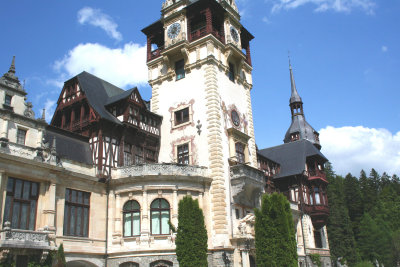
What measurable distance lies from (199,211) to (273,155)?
2896cm

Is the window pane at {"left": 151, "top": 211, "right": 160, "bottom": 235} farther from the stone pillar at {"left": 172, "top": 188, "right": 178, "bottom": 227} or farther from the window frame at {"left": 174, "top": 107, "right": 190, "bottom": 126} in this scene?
the window frame at {"left": 174, "top": 107, "right": 190, "bottom": 126}

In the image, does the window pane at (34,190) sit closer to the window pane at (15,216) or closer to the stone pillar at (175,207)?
the window pane at (15,216)

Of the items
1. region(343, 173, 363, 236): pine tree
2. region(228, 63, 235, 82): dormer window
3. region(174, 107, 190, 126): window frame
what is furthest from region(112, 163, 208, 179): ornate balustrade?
region(343, 173, 363, 236): pine tree

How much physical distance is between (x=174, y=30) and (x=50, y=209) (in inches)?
736

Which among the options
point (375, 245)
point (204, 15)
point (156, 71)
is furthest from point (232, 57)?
point (375, 245)

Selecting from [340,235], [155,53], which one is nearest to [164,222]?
[155,53]

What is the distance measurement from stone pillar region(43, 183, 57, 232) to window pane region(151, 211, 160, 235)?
611 cm

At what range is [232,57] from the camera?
115 ft

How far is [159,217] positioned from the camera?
85.2 ft

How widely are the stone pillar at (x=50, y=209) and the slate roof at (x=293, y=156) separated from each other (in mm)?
24305

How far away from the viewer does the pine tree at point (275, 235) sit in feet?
69.5

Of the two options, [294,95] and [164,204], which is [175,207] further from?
[294,95]

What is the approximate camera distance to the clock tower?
2816 cm

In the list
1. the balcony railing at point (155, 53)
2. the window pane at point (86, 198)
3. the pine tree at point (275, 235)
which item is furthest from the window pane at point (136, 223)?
the balcony railing at point (155, 53)
